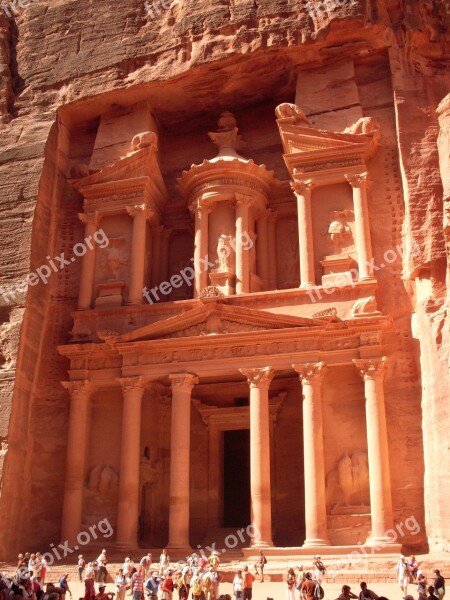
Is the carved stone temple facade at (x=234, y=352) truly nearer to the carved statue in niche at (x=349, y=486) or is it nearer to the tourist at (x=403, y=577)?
the carved statue in niche at (x=349, y=486)

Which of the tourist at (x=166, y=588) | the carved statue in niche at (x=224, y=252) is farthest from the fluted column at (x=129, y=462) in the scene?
the tourist at (x=166, y=588)

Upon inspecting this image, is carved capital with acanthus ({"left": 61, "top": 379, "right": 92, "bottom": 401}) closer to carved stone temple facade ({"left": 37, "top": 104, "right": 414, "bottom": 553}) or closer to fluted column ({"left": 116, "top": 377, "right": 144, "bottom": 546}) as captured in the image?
carved stone temple facade ({"left": 37, "top": 104, "right": 414, "bottom": 553})

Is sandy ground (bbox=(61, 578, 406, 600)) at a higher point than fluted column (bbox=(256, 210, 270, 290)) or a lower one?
lower

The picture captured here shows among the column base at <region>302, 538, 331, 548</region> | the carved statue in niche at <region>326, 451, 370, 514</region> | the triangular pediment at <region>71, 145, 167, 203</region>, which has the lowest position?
the column base at <region>302, 538, 331, 548</region>

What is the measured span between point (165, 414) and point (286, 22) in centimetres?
1348

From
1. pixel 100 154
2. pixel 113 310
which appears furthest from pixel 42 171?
pixel 113 310

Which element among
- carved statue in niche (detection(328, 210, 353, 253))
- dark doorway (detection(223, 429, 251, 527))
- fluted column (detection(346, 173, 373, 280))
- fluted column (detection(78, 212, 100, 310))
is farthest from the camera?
fluted column (detection(78, 212, 100, 310))

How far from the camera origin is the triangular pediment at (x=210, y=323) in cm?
2209

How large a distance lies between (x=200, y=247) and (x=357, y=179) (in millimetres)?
5347

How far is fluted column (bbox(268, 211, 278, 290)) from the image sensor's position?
2561 centimetres

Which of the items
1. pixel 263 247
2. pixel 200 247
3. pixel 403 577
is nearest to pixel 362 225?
pixel 263 247

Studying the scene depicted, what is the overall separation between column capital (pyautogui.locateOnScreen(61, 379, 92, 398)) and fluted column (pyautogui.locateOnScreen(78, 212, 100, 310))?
2.56 metres

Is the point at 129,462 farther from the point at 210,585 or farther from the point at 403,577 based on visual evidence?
the point at 403,577

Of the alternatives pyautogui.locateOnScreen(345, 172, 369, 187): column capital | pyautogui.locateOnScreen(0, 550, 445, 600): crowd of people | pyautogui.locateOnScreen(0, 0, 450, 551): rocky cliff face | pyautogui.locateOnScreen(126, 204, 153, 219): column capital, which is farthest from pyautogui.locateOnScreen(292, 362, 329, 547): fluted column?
pyautogui.locateOnScreen(126, 204, 153, 219): column capital
